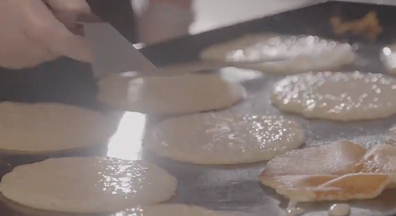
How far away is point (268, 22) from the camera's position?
222 cm

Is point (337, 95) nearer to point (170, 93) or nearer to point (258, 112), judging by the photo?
point (258, 112)

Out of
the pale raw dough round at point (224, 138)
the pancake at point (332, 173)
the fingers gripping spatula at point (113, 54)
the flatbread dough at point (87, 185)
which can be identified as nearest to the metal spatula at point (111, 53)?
the fingers gripping spatula at point (113, 54)

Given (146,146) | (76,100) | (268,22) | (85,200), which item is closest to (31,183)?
(85,200)

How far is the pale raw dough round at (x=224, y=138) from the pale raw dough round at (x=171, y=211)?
197mm

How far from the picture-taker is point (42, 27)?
1.35 meters

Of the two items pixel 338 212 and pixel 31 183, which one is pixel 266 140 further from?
pixel 31 183

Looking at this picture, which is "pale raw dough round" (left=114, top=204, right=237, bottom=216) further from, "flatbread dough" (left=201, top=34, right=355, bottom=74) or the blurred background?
the blurred background

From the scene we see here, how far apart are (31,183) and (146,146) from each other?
0.28m

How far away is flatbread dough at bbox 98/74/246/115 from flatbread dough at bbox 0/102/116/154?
116mm

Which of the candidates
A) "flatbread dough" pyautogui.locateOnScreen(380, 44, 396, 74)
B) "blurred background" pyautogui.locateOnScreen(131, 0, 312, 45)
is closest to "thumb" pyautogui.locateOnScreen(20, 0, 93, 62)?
"blurred background" pyautogui.locateOnScreen(131, 0, 312, 45)

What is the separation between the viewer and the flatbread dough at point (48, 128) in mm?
1242

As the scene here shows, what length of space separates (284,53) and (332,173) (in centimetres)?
93

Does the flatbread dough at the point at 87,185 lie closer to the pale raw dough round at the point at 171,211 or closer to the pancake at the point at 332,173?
the pale raw dough round at the point at 171,211

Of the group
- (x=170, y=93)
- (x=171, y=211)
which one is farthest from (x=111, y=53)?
(x=171, y=211)
